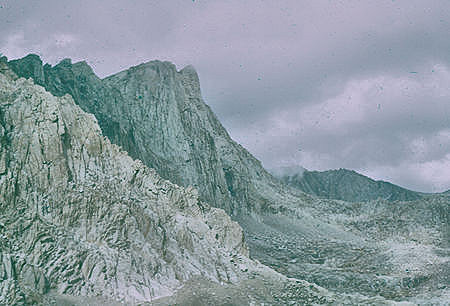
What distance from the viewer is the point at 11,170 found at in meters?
51.7

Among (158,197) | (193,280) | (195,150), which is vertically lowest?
(193,280)

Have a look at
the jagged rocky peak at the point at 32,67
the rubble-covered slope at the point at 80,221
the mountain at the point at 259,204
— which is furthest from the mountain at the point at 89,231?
the jagged rocky peak at the point at 32,67

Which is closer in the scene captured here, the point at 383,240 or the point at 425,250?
the point at 425,250

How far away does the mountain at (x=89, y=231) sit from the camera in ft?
154

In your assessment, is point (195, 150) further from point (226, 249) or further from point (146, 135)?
point (226, 249)

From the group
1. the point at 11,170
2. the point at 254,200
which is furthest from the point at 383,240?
the point at 11,170

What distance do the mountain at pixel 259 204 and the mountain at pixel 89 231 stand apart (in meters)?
27.9

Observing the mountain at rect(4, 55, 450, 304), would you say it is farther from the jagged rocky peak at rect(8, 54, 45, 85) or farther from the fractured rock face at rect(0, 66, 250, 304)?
the fractured rock face at rect(0, 66, 250, 304)

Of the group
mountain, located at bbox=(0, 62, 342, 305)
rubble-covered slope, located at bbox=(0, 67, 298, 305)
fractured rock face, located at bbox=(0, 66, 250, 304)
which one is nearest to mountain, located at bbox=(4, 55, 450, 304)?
mountain, located at bbox=(0, 62, 342, 305)

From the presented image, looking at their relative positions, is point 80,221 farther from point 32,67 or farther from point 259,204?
point 259,204

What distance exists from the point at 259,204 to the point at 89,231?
94.0m

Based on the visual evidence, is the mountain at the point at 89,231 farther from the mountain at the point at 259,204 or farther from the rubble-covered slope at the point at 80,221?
the mountain at the point at 259,204

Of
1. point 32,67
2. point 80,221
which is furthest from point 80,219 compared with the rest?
point 32,67

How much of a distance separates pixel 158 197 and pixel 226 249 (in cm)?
1263
